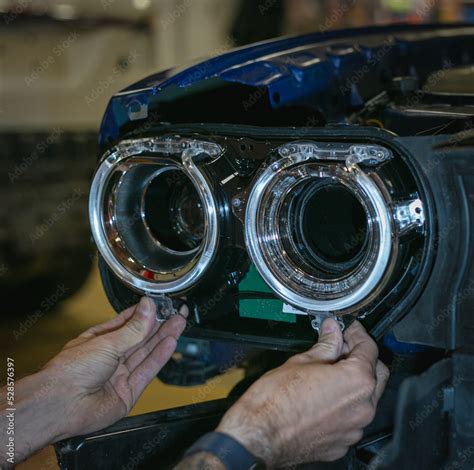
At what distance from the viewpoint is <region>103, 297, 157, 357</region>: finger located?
55.5 inches

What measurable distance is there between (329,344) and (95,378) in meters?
0.48

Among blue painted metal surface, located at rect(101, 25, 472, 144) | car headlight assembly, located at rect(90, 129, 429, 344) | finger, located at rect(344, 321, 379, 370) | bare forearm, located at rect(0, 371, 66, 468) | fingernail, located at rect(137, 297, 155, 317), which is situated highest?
blue painted metal surface, located at rect(101, 25, 472, 144)

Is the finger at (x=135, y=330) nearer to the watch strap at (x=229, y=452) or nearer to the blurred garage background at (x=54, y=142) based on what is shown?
the watch strap at (x=229, y=452)

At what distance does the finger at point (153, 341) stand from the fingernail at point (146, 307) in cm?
5

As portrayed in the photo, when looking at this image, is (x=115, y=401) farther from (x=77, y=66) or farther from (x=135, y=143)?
(x=77, y=66)

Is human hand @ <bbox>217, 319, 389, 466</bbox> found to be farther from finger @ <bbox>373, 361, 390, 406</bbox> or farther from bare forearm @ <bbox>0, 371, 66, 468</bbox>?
bare forearm @ <bbox>0, 371, 66, 468</bbox>

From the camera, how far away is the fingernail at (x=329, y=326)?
1188mm

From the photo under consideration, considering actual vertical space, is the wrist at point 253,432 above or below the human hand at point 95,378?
above

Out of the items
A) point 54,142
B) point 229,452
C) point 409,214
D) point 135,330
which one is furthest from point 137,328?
point 54,142

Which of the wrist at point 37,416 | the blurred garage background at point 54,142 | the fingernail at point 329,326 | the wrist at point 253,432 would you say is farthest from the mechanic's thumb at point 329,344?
the blurred garage background at point 54,142

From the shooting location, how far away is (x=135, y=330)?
143 centimetres

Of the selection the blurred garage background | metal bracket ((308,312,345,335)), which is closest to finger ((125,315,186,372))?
metal bracket ((308,312,345,335))

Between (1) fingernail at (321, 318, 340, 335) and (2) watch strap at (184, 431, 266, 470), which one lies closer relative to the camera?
(2) watch strap at (184, 431, 266, 470)

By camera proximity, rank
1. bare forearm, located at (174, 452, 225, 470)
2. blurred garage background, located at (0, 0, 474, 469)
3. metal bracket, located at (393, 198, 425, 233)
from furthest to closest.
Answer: blurred garage background, located at (0, 0, 474, 469), metal bracket, located at (393, 198, 425, 233), bare forearm, located at (174, 452, 225, 470)
